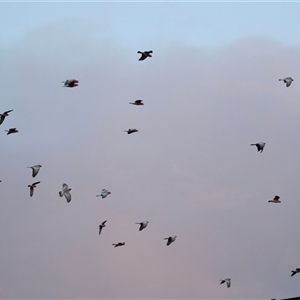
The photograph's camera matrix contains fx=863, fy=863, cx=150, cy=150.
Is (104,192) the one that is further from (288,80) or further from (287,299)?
(287,299)

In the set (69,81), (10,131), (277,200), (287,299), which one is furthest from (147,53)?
(287,299)

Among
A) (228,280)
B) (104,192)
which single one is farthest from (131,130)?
(228,280)

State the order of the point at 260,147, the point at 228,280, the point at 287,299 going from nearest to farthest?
1. the point at 260,147
2. the point at 228,280
3. the point at 287,299

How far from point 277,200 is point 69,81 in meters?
22.7

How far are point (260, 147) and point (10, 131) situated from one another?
21852 mm

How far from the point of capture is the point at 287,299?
93375mm

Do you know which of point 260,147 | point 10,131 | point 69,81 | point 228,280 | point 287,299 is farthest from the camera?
point 287,299

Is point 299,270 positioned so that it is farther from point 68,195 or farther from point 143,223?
point 68,195

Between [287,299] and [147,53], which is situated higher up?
[147,53]

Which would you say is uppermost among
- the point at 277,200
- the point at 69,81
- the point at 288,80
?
the point at 288,80

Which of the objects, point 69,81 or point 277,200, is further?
point 277,200

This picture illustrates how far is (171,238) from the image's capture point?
79.8m

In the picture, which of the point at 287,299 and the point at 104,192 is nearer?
the point at 104,192

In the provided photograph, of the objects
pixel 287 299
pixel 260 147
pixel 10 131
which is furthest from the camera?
pixel 287 299
